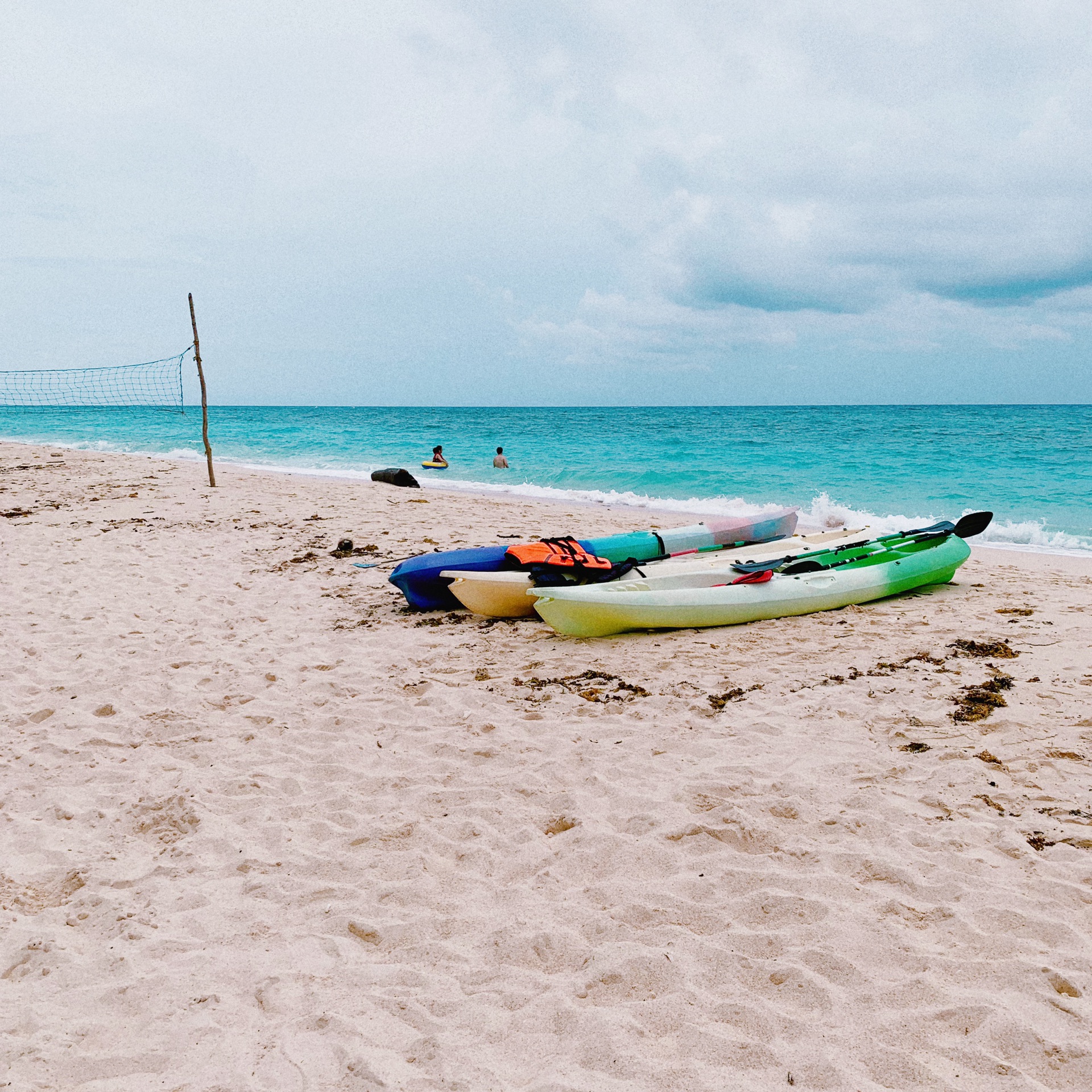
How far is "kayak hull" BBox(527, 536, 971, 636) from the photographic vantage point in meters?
4.96

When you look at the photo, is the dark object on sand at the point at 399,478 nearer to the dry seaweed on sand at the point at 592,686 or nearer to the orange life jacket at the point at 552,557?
the orange life jacket at the point at 552,557

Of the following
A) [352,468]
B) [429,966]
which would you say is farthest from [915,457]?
[429,966]

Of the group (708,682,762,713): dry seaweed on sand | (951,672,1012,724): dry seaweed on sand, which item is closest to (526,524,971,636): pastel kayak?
(708,682,762,713): dry seaweed on sand

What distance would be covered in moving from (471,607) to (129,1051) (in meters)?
3.78

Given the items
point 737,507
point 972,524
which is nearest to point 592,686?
point 972,524

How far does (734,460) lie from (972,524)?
1567cm

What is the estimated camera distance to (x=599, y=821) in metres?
2.87

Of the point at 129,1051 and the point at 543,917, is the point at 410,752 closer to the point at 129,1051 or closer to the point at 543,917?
the point at 543,917

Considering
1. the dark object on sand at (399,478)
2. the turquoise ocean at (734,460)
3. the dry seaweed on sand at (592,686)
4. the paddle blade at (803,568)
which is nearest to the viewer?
the dry seaweed on sand at (592,686)

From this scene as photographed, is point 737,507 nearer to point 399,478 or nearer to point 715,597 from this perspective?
point 399,478

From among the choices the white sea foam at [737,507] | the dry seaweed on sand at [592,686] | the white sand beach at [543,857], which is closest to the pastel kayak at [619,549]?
the white sea foam at [737,507]

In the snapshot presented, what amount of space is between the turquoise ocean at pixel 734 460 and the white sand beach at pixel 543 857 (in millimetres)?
4919

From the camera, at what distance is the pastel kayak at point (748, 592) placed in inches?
196

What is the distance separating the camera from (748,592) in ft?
17.6
